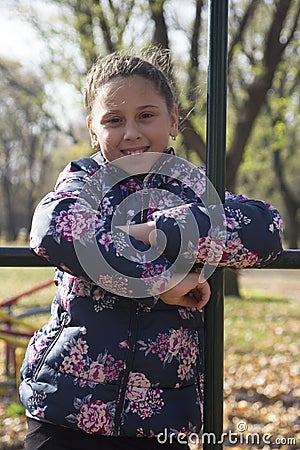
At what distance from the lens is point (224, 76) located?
1.60m

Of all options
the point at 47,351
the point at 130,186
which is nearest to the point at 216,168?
the point at 130,186

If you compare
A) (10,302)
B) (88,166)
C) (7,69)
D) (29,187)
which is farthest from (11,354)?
(29,187)

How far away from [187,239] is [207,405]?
1.29ft

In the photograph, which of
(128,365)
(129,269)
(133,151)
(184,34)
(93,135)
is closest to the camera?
(129,269)

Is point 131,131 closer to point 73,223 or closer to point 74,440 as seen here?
point 73,223

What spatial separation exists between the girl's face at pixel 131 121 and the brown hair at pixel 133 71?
2 cm

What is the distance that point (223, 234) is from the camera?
151 centimetres

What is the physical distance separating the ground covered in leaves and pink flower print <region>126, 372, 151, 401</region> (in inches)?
50.3

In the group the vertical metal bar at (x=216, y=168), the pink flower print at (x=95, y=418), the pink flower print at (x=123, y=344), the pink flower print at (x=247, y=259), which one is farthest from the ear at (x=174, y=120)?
the pink flower print at (x=95, y=418)

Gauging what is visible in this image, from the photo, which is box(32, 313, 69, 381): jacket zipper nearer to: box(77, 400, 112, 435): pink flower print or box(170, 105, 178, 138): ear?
box(77, 400, 112, 435): pink flower print

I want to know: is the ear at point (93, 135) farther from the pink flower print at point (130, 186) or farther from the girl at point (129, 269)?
the pink flower print at point (130, 186)

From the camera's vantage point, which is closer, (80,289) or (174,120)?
(80,289)

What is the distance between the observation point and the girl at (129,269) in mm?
1507

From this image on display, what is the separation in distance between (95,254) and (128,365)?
0.27 meters
